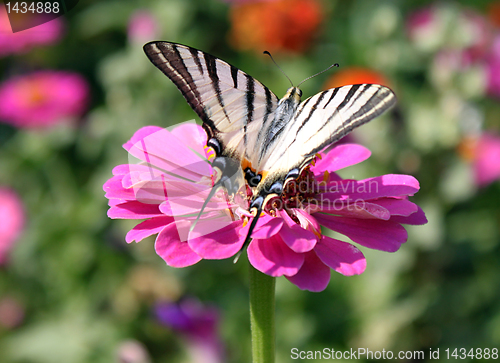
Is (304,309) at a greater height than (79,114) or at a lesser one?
lesser

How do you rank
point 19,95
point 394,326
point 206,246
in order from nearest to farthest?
point 206,246 < point 394,326 < point 19,95

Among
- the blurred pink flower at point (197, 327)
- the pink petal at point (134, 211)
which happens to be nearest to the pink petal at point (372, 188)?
the pink petal at point (134, 211)

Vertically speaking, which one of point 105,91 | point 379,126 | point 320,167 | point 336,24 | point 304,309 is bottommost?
point 304,309

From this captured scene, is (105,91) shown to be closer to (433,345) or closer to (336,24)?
(336,24)

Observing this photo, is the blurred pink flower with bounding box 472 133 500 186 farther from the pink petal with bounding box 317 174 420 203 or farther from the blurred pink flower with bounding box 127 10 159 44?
the blurred pink flower with bounding box 127 10 159 44

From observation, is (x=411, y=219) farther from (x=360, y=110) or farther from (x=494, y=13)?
(x=494, y=13)

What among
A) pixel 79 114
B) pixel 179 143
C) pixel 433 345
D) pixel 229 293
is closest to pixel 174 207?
pixel 179 143

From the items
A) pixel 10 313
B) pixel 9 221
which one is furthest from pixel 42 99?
pixel 10 313
